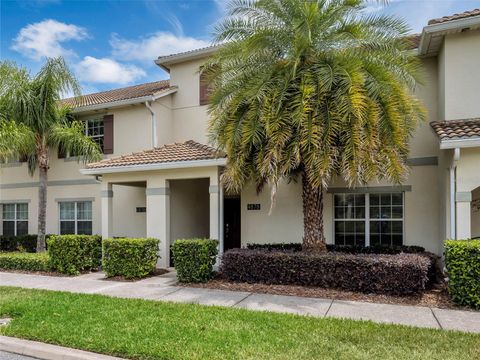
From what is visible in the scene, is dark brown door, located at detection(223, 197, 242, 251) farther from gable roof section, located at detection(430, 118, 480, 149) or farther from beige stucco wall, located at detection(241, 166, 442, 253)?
gable roof section, located at detection(430, 118, 480, 149)

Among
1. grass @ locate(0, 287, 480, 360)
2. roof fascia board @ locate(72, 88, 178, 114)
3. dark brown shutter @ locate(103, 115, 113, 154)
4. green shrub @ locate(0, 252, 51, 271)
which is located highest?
roof fascia board @ locate(72, 88, 178, 114)

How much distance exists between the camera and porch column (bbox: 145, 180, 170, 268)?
12586 millimetres

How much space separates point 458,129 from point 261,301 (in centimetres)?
655

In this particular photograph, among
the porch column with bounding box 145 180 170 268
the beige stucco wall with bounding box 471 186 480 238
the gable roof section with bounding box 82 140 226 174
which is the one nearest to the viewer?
the beige stucco wall with bounding box 471 186 480 238

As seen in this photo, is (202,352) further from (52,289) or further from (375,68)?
(375,68)

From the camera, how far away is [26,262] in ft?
42.8

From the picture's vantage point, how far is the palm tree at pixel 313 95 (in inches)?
355

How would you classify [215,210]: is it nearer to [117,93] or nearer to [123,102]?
[123,102]

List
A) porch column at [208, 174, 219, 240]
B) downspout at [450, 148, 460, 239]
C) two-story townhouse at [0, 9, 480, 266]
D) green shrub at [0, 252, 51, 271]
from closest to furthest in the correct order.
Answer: downspout at [450, 148, 460, 239] → two-story townhouse at [0, 9, 480, 266] → porch column at [208, 174, 219, 240] → green shrub at [0, 252, 51, 271]

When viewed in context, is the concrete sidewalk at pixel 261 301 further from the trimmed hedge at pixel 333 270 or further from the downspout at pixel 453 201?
the downspout at pixel 453 201

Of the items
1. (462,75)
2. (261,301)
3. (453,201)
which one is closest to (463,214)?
(453,201)

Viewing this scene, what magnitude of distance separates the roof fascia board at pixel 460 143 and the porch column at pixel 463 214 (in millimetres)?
1185

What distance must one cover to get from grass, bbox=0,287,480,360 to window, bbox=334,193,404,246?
19.9 feet

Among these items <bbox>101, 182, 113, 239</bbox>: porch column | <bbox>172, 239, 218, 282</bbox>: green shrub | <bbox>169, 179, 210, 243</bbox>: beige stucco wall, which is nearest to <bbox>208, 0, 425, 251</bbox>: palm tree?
<bbox>172, 239, 218, 282</bbox>: green shrub
